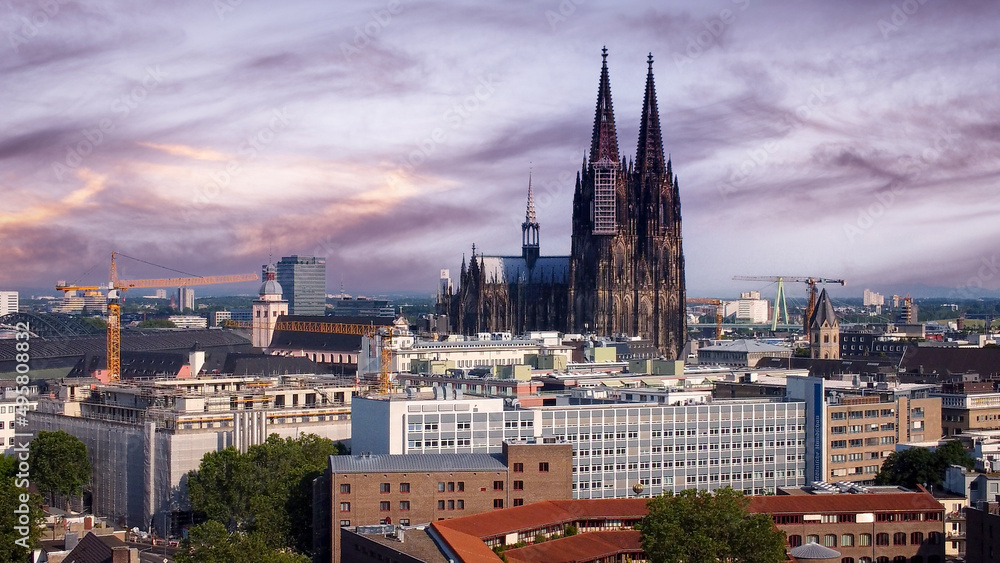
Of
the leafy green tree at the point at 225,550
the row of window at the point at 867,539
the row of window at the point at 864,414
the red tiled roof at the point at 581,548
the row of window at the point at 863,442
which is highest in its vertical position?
the row of window at the point at 864,414

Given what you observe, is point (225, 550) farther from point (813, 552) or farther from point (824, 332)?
point (824, 332)

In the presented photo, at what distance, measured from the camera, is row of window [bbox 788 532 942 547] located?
276 ft

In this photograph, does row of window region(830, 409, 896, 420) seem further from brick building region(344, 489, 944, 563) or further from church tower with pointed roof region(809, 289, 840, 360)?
church tower with pointed roof region(809, 289, 840, 360)

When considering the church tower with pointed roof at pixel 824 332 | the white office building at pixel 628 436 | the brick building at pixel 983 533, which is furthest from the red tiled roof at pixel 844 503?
the church tower with pointed roof at pixel 824 332

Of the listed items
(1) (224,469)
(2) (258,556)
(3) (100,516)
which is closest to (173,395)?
(3) (100,516)

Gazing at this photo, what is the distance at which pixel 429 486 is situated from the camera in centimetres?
8356

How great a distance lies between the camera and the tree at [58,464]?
107 meters

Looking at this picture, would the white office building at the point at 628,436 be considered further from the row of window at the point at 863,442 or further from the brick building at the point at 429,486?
the brick building at the point at 429,486

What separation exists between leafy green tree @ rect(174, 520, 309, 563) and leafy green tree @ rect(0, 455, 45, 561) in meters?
8.05

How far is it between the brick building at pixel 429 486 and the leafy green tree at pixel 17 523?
51.4 feet

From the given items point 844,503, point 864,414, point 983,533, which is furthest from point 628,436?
point 983,533

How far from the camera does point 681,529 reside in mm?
72250

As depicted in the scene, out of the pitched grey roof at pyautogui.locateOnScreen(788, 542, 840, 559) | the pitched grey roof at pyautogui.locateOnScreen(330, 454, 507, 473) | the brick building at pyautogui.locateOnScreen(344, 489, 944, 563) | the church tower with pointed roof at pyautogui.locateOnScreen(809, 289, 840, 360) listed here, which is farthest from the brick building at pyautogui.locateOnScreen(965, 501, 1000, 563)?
the church tower with pointed roof at pyautogui.locateOnScreen(809, 289, 840, 360)

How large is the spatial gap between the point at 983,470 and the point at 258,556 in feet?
162
